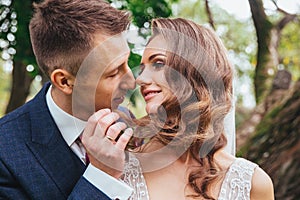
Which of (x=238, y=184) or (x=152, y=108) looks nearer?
(x=152, y=108)

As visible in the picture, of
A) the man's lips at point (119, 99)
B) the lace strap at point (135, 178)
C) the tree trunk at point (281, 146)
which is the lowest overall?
the tree trunk at point (281, 146)

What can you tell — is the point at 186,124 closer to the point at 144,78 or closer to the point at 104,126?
the point at 144,78

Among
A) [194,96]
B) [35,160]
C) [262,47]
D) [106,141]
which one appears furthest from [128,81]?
[262,47]

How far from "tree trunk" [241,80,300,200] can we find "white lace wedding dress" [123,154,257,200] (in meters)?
1.65

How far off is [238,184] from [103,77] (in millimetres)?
746

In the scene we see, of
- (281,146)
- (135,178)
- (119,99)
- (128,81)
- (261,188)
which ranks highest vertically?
(128,81)

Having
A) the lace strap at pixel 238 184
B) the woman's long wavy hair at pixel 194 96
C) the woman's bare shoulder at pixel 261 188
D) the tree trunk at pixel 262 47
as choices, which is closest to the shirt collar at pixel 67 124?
the woman's long wavy hair at pixel 194 96

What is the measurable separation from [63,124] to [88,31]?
17.5 inches

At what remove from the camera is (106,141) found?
1930 mm

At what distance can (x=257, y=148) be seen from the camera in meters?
4.11

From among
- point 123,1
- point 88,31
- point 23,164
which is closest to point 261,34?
point 123,1

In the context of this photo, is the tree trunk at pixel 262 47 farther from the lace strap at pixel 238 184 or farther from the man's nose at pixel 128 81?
the man's nose at pixel 128 81

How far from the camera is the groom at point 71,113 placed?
2008mm

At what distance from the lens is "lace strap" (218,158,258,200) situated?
224 centimetres
